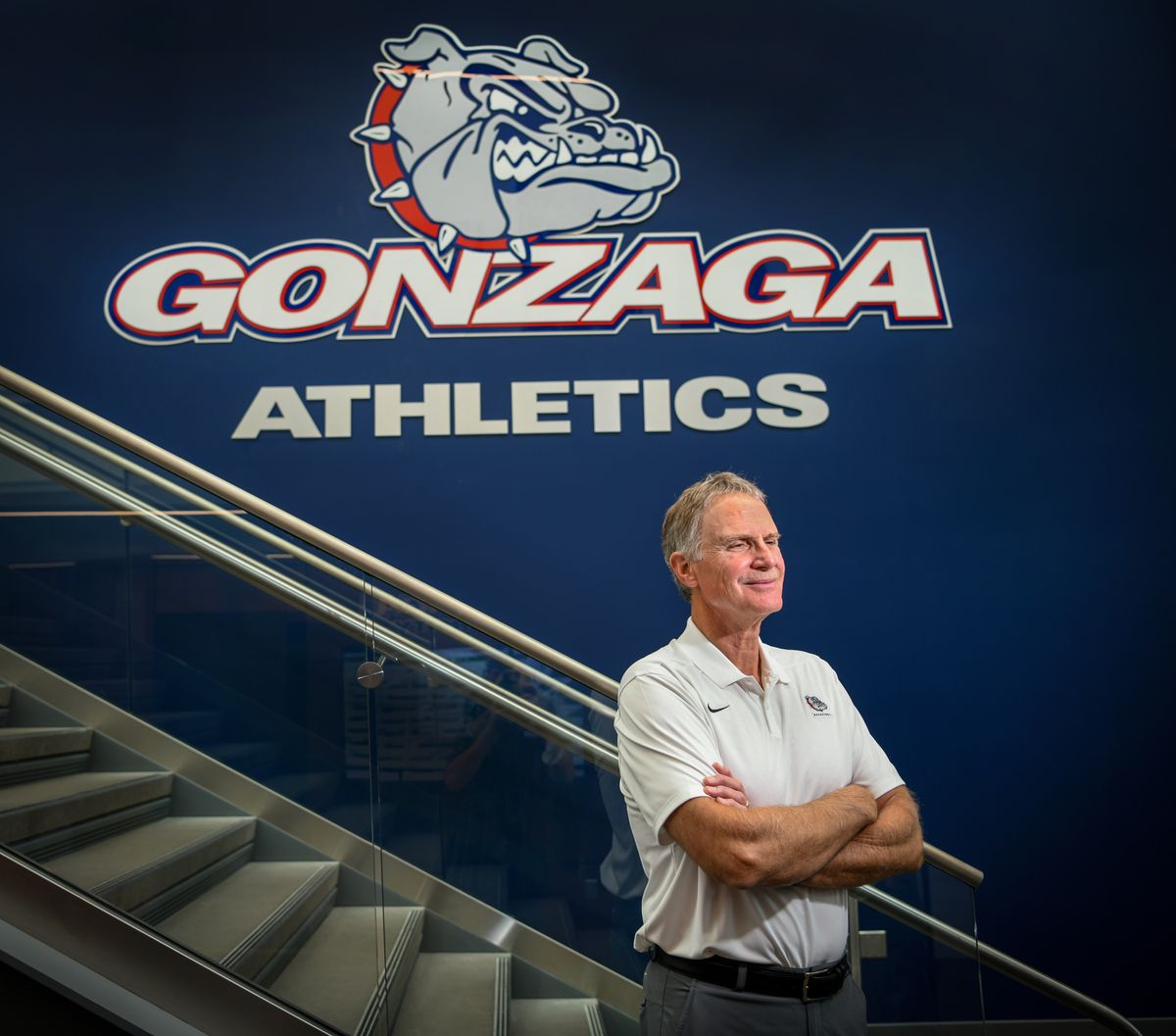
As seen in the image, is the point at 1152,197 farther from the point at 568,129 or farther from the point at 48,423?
the point at 48,423

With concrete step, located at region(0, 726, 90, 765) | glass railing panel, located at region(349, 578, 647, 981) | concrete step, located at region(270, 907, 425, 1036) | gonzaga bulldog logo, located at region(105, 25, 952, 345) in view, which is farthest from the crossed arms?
gonzaga bulldog logo, located at region(105, 25, 952, 345)

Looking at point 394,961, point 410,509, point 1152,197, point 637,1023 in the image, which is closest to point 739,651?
point 637,1023

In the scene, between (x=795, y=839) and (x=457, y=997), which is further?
(x=457, y=997)

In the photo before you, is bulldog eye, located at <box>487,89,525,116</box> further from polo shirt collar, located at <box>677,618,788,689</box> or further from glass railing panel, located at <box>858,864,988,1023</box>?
glass railing panel, located at <box>858,864,988,1023</box>

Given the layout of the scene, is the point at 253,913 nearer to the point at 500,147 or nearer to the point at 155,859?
the point at 155,859

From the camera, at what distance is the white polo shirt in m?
1.62

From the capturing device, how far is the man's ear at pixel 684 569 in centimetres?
191

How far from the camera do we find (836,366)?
3.99 metres

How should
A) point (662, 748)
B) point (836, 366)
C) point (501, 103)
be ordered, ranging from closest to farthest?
point (662, 748) → point (836, 366) → point (501, 103)

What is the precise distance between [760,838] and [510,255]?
9.73ft

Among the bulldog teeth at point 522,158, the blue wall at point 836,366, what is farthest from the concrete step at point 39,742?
the bulldog teeth at point 522,158

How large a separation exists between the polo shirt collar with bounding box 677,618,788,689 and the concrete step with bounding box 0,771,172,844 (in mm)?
1508

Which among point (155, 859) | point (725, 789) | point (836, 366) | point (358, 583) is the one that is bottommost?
point (155, 859)

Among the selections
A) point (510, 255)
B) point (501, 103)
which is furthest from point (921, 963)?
point (501, 103)
